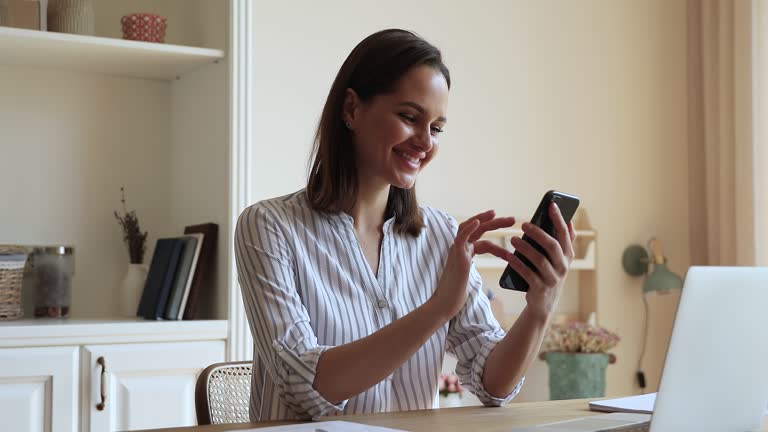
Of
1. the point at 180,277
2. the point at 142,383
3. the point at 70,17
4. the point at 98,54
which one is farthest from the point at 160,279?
the point at 70,17

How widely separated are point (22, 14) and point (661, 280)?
2536mm

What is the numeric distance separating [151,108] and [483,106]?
1341 mm

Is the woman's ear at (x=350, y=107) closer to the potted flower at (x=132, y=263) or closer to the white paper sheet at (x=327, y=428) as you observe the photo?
the white paper sheet at (x=327, y=428)

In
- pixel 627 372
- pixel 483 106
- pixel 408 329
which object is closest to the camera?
pixel 408 329

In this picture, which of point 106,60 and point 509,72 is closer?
point 106,60

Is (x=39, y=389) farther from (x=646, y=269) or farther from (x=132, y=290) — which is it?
(x=646, y=269)

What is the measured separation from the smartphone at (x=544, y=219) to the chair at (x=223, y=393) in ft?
1.97

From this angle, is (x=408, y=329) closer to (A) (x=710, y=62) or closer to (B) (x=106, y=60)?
(B) (x=106, y=60)

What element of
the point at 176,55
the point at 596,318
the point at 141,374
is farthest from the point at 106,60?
the point at 596,318

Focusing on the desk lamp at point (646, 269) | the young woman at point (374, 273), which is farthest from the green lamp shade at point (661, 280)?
the young woman at point (374, 273)

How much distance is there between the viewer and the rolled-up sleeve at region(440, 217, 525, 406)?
5.41 feet

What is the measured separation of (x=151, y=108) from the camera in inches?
114

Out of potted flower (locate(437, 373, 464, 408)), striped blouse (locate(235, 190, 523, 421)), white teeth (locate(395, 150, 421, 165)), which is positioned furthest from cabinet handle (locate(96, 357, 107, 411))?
potted flower (locate(437, 373, 464, 408))

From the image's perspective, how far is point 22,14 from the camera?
2496mm
